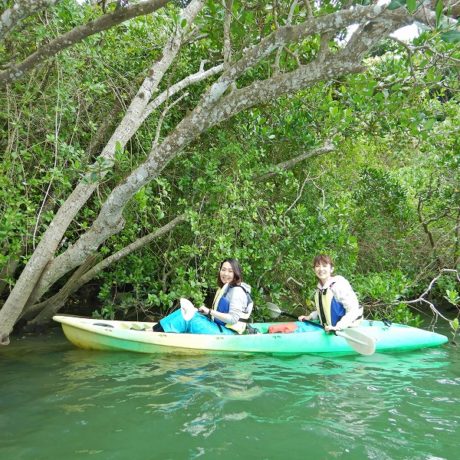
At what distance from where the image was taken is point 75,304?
9.16m

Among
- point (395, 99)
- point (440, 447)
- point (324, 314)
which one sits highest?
point (395, 99)

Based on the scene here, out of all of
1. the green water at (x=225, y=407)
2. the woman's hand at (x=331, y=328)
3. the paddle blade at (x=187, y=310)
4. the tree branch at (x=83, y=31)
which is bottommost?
the green water at (x=225, y=407)

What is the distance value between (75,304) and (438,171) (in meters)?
7.19

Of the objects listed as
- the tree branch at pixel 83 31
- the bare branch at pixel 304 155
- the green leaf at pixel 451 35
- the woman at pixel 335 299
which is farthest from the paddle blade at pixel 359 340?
the tree branch at pixel 83 31

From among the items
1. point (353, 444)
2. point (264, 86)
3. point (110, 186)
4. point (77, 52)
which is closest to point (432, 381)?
point (353, 444)

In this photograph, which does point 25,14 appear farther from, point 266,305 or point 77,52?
point 266,305

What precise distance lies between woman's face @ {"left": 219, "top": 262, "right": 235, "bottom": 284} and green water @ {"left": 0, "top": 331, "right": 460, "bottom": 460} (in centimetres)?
96

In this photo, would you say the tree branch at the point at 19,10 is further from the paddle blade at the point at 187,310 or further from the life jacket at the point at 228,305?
the life jacket at the point at 228,305

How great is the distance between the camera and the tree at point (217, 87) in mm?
3943

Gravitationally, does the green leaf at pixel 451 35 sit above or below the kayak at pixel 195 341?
above

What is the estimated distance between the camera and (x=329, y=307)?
6.20 meters

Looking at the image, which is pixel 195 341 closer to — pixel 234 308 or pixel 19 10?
pixel 234 308

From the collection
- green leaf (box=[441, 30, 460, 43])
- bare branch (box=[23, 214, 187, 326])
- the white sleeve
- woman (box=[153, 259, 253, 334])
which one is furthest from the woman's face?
green leaf (box=[441, 30, 460, 43])

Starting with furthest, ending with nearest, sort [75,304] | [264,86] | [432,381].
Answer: [75,304] < [432,381] < [264,86]
